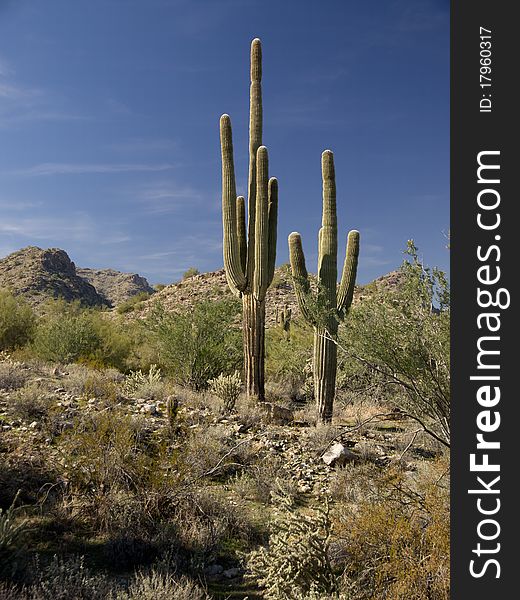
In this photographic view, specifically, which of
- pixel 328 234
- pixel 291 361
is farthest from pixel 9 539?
pixel 291 361

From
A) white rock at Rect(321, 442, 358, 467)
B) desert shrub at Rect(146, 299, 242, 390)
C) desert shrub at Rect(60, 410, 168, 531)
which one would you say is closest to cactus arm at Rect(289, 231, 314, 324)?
white rock at Rect(321, 442, 358, 467)

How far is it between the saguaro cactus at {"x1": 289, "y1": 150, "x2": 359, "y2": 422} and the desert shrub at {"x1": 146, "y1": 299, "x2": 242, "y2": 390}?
176 inches

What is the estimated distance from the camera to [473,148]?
10.9 feet

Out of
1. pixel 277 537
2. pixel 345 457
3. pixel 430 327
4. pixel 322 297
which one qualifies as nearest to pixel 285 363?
pixel 322 297

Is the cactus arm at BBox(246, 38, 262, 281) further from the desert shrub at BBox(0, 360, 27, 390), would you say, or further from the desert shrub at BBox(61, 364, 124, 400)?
the desert shrub at BBox(0, 360, 27, 390)

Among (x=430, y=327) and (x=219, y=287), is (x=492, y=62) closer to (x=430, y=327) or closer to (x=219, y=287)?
(x=430, y=327)

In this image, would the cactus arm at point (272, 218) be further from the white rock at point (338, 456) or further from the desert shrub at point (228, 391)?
the white rock at point (338, 456)

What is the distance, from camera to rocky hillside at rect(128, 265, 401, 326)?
114 ft

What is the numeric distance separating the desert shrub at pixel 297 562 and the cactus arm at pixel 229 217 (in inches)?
334

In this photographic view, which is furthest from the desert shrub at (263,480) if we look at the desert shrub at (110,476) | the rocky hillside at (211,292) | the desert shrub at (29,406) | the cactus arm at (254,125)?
the rocky hillside at (211,292)

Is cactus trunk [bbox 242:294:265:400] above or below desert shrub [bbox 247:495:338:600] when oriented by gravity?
above

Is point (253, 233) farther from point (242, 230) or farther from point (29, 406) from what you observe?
point (29, 406)

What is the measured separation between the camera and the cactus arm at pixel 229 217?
12547mm

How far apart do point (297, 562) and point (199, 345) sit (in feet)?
36.4
